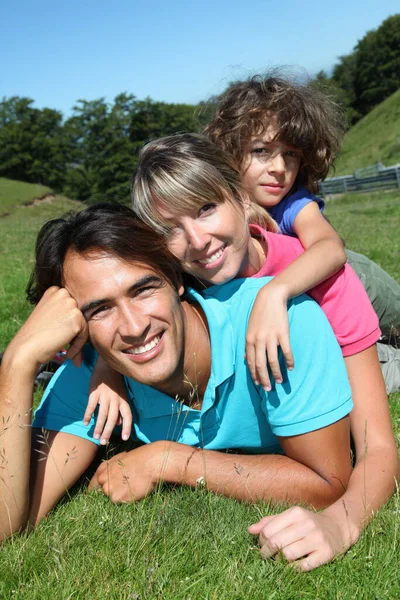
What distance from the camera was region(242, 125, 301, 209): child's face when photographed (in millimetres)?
4656

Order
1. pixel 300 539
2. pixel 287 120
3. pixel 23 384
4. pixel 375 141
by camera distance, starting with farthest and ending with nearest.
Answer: pixel 375 141
pixel 287 120
pixel 23 384
pixel 300 539

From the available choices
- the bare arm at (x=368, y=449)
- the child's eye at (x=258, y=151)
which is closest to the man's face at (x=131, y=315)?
the bare arm at (x=368, y=449)

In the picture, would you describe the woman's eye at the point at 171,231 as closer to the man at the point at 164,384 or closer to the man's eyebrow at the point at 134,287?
the man at the point at 164,384

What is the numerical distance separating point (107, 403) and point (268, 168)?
2.13 metres

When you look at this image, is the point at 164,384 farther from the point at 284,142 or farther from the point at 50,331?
the point at 284,142

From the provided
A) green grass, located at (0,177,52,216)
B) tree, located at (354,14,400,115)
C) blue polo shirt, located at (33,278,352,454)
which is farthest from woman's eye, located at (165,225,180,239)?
tree, located at (354,14,400,115)

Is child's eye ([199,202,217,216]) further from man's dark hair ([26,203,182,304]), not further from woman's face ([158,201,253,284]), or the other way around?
man's dark hair ([26,203,182,304])

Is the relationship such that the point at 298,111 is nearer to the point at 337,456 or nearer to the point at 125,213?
the point at 125,213

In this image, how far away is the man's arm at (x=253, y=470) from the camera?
10.3 feet

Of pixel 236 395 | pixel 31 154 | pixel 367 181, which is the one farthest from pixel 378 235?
pixel 31 154

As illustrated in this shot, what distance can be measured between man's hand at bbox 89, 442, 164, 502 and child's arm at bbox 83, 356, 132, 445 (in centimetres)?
15

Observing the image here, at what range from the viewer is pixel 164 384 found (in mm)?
3418

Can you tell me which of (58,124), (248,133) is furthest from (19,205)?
(248,133)

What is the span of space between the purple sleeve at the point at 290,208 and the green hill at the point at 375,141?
4437 centimetres
